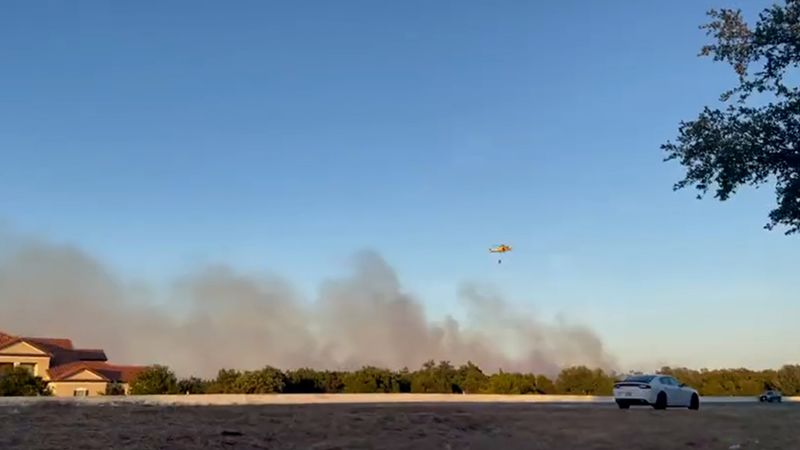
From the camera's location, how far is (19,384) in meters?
44.8

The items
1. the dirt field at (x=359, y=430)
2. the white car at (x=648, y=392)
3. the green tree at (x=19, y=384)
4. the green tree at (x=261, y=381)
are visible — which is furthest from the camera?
the green tree at (x=261, y=381)

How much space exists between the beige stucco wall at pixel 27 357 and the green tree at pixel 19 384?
13567 mm

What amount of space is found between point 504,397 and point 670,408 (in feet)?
40.5

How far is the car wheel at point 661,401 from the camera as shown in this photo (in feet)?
103

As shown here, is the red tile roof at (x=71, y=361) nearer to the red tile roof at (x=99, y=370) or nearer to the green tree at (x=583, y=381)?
the red tile roof at (x=99, y=370)

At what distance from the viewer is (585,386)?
77.8 m

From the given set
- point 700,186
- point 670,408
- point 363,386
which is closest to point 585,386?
point 363,386

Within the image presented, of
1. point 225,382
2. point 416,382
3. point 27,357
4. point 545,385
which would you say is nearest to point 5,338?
point 27,357

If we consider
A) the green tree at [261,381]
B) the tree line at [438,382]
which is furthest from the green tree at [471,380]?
the green tree at [261,381]

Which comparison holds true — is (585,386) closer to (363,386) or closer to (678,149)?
(363,386)

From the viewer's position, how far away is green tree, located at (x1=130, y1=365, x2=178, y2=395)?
48562 mm

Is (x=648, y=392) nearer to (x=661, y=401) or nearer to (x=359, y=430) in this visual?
(x=661, y=401)

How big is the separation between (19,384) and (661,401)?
3461cm

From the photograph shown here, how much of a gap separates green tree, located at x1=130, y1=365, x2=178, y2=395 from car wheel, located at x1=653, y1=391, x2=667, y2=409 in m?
29.6
